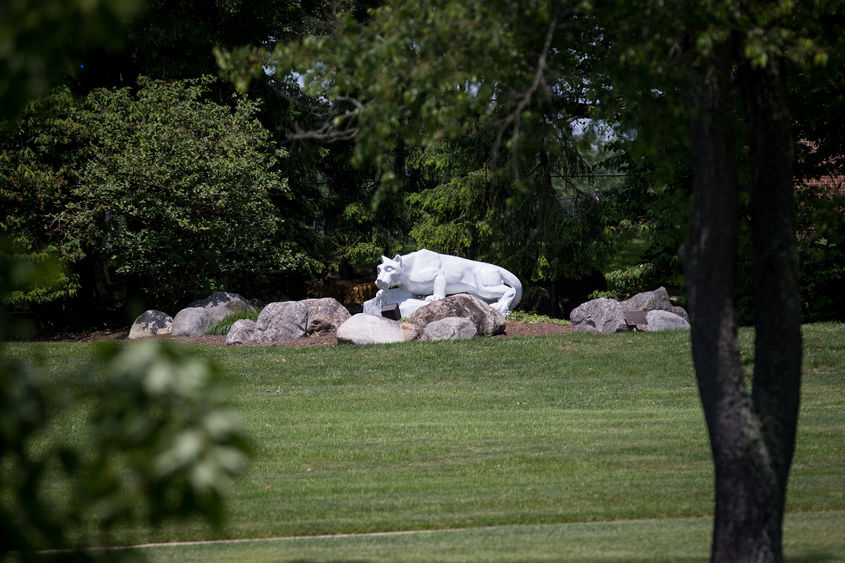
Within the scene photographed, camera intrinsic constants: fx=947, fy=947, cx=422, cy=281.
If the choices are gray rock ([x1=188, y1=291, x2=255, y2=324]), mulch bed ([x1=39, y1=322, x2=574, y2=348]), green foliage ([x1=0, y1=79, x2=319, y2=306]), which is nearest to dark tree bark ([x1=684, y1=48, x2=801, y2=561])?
mulch bed ([x1=39, y1=322, x2=574, y2=348])

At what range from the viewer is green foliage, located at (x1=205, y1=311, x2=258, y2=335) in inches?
816

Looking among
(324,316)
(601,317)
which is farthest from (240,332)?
(601,317)

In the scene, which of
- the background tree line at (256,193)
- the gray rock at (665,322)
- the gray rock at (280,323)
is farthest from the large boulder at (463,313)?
the gray rock at (665,322)

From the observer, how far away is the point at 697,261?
17.6 feet

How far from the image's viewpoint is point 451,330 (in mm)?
18500

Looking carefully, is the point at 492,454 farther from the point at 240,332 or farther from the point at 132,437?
the point at 240,332

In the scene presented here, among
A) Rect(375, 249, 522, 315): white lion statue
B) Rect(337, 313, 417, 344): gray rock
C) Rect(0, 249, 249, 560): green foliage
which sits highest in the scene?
Rect(375, 249, 522, 315): white lion statue

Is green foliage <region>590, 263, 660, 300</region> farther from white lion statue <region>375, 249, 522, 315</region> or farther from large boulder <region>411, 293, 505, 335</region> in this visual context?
large boulder <region>411, 293, 505, 335</region>

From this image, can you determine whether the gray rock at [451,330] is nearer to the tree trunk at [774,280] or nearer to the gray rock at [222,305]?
the gray rock at [222,305]

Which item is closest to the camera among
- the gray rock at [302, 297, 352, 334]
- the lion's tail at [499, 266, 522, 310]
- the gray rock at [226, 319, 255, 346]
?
the gray rock at [226, 319, 255, 346]

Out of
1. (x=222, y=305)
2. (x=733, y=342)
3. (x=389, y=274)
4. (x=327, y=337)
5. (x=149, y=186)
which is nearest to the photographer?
(x=733, y=342)

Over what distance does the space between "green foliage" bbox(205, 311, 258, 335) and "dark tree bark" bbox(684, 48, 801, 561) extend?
644 inches

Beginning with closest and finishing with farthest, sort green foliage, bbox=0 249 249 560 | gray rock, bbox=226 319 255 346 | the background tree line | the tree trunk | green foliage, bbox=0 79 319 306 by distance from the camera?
green foliage, bbox=0 249 249 560 < the tree trunk < gray rock, bbox=226 319 255 346 < the background tree line < green foliage, bbox=0 79 319 306

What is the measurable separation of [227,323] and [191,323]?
2.66ft
